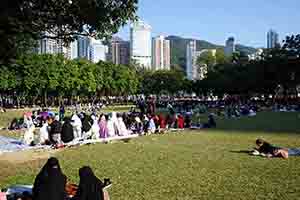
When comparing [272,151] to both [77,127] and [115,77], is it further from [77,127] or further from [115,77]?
[115,77]

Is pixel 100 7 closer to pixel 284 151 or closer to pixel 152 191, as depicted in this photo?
pixel 152 191

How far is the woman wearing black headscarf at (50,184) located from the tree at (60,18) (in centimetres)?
240

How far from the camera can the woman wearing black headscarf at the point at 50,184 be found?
27.8 ft

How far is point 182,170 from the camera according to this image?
14.2 m

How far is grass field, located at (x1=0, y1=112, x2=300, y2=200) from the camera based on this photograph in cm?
1127

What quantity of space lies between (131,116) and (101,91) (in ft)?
233

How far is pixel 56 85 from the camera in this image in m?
75.7

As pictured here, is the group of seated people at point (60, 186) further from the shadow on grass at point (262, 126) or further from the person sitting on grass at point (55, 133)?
the shadow on grass at point (262, 126)

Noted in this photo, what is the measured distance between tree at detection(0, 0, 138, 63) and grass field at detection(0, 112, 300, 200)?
3669 mm

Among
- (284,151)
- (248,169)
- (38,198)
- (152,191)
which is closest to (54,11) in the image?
(38,198)

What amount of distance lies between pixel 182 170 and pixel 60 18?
650 cm

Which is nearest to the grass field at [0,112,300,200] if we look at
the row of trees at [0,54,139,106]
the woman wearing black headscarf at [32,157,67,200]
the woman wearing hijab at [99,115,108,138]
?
the woman wearing hijab at [99,115,108,138]

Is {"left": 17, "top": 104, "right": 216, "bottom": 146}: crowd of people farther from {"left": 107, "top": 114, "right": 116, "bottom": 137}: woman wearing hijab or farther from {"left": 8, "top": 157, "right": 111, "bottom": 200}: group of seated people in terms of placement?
{"left": 8, "top": 157, "right": 111, "bottom": 200}: group of seated people

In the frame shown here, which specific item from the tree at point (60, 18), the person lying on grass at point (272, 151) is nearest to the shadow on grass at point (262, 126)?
the person lying on grass at point (272, 151)
